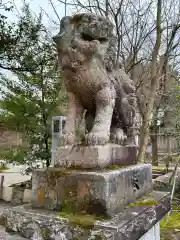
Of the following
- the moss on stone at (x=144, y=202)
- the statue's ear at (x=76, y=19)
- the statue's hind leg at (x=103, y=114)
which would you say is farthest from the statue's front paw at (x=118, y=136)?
the statue's ear at (x=76, y=19)

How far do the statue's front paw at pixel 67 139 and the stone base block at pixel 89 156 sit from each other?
7cm

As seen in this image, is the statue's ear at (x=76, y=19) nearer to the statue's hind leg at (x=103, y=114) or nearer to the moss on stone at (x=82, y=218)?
the statue's hind leg at (x=103, y=114)

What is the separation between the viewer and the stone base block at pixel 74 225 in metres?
1.37

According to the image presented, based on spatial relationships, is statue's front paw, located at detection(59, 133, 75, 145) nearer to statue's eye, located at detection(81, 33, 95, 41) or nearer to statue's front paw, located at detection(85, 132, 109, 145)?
statue's front paw, located at detection(85, 132, 109, 145)

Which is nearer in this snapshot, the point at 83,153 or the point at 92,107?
the point at 83,153

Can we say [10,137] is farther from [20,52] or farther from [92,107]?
[92,107]

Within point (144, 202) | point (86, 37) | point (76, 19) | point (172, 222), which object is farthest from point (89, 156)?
point (172, 222)

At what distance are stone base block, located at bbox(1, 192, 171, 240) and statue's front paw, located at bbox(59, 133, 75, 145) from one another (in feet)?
1.55

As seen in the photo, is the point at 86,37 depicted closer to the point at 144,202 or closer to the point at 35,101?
the point at 144,202

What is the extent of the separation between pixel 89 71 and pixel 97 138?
462 millimetres

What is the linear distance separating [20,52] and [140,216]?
14.9 feet

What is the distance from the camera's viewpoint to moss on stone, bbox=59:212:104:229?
140cm

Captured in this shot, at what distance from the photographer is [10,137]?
731cm

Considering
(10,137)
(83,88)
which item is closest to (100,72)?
(83,88)
